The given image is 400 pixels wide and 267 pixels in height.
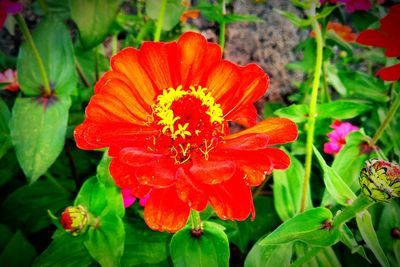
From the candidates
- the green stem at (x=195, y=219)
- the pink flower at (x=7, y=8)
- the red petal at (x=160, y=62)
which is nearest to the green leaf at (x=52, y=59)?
the pink flower at (x=7, y=8)

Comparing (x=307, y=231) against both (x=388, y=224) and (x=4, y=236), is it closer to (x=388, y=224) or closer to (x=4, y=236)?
(x=388, y=224)

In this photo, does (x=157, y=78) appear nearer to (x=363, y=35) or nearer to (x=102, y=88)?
(x=102, y=88)

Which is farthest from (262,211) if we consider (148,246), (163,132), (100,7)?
(100,7)

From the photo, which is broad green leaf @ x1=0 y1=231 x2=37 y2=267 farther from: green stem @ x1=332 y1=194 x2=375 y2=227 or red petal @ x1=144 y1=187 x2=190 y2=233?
green stem @ x1=332 y1=194 x2=375 y2=227

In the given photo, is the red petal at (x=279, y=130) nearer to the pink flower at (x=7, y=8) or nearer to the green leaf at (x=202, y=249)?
the green leaf at (x=202, y=249)

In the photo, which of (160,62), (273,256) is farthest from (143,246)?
(160,62)

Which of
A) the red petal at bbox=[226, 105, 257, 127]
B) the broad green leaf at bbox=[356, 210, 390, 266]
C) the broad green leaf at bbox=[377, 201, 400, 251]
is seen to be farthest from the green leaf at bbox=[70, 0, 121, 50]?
the broad green leaf at bbox=[377, 201, 400, 251]

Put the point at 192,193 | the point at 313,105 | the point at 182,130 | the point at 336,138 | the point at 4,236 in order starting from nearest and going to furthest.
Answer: the point at 192,193 < the point at 182,130 < the point at 313,105 < the point at 4,236 < the point at 336,138
